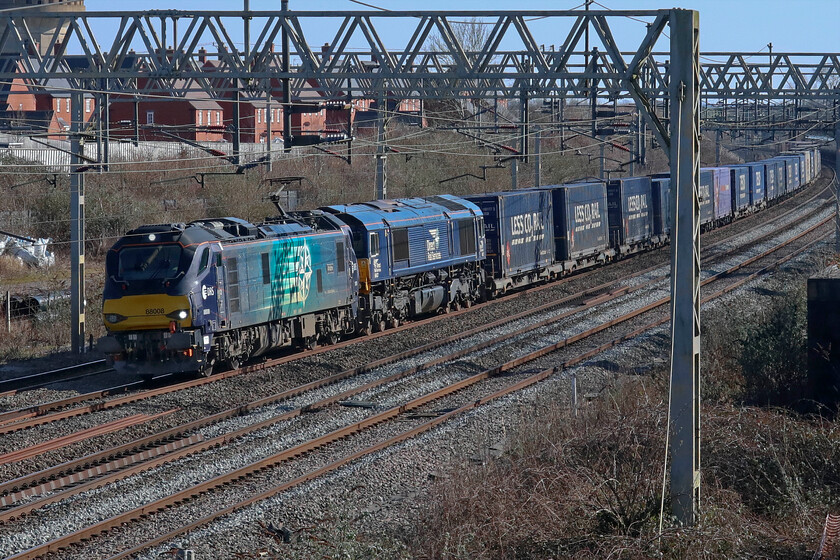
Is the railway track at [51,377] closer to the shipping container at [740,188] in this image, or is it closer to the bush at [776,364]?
the bush at [776,364]

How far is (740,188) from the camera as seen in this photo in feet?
168

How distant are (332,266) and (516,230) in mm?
9020

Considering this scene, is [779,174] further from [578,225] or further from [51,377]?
[51,377]

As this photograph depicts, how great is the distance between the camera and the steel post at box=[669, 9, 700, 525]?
8.88m

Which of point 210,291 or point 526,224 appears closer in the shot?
point 210,291

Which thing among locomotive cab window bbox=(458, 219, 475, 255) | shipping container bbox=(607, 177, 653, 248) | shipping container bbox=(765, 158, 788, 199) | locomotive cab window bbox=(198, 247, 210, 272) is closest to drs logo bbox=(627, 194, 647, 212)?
shipping container bbox=(607, 177, 653, 248)

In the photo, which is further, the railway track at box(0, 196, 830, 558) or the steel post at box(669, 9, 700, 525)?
the railway track at box(0, 196, 830, 558)

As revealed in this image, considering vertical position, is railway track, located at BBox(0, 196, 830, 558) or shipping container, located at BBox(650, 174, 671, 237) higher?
shipping container, located at BBox(650, 174, 671, 237)

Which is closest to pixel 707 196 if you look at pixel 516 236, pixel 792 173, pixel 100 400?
pixel 516 236

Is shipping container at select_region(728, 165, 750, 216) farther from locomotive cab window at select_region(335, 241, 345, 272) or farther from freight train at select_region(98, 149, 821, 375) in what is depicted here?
locomotive cab window at select_region(335, 241, 345, 272)

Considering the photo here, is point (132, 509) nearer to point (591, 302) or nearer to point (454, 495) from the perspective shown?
point (454, 495)

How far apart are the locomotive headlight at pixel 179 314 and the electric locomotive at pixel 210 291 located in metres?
0.02

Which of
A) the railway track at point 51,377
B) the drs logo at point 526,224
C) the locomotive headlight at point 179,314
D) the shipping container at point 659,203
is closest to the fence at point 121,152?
the drs logo at point 526,224

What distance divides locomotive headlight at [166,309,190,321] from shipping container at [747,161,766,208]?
1671 inches
